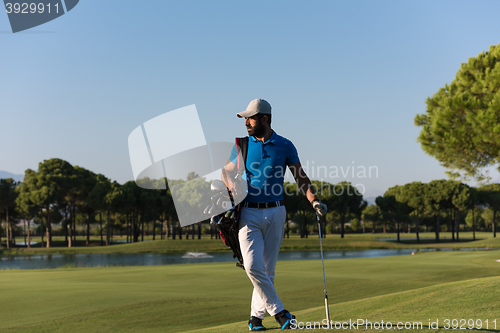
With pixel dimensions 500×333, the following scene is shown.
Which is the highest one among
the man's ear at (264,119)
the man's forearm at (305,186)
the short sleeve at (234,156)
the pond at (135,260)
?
the man's ear at (264,119)

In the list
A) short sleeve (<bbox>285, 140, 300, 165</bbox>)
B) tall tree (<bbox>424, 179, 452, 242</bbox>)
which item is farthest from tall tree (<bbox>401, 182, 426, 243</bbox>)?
short sleeve (<bbox>285, 140, 300, 165</bbox>)

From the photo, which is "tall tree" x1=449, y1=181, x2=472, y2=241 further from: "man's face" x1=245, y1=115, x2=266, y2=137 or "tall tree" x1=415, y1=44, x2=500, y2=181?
"man's face" x1=245, y1=115, x2=266, y2=137

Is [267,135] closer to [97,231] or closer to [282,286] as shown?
[282,286]

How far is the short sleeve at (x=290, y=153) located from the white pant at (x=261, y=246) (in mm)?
547

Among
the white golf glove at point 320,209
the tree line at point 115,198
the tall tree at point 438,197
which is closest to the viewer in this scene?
the white golf glove at point 320,209

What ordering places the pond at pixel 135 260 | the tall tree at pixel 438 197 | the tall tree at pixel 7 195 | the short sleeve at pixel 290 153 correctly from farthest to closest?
the tall tree at pixel 438 197
the tall tree at pixel 7 195
the pond at pixel 135 260
the short sleeve at pixel 290 153

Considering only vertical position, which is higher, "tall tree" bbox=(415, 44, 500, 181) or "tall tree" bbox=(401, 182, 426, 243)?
"tall tree" bbox=(415, 44, 500, 181)

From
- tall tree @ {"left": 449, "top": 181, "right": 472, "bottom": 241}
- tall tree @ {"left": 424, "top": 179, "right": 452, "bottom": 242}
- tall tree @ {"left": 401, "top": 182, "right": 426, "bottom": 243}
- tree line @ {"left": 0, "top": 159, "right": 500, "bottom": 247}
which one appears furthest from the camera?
tall tree @ {"left": 401, "top": 182, "right": 426, "bottom": 243}

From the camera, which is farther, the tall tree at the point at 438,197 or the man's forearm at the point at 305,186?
the tall tree at the point at 438,197

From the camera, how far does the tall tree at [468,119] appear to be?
1882cm

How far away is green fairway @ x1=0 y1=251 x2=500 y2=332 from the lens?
7.15m

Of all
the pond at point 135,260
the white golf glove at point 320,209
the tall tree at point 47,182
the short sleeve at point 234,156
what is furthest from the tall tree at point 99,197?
the white golf glove at point 320,209

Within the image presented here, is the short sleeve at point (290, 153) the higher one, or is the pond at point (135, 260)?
the short sleeve at point (290, 153)

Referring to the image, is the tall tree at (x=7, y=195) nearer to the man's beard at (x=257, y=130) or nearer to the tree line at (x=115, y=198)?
the tree line at (x=115, y=198)
